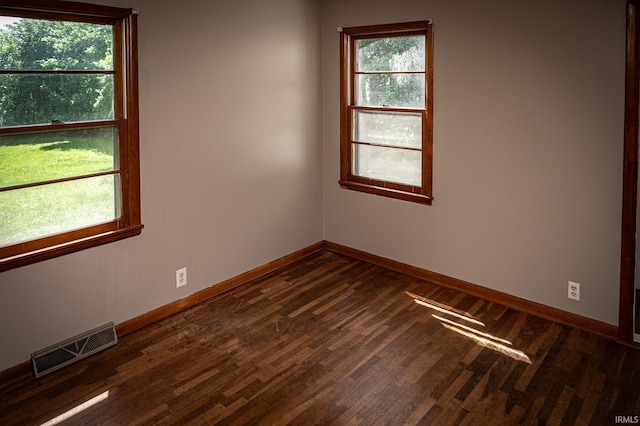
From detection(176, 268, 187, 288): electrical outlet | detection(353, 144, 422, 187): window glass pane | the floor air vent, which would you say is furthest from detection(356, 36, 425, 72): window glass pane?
the floor air vent

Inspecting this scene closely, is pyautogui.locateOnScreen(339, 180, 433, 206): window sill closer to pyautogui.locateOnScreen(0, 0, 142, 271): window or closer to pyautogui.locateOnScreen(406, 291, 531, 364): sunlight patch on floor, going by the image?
pyautogui.locateOnScreen(406, 291, 531, 364): sunlight patch on floor

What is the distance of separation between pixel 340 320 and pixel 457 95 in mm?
1801

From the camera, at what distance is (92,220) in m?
3.61

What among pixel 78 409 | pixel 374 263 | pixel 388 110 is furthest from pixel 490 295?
pixel 78 409

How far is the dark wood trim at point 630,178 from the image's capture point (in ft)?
11.0

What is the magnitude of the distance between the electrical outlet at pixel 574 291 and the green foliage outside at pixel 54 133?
2997 millimetres

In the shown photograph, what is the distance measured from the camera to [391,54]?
4.61 metres

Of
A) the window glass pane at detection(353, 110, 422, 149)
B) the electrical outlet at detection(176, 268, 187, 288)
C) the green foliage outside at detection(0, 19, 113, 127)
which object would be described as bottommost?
the electrical outlet at detection(176, 268, 187, 288)

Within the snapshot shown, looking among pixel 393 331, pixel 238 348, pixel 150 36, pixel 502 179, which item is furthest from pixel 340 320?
pixel 150 36

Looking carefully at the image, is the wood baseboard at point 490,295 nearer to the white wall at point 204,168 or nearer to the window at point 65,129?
the white wall at point 204,168

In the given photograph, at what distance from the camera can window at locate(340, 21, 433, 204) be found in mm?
4469

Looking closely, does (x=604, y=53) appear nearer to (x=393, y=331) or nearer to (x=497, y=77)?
(x=497, y=77)

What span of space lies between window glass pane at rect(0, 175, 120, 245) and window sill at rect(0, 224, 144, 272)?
9 centimetres

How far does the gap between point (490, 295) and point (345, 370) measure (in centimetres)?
146
